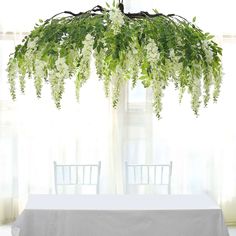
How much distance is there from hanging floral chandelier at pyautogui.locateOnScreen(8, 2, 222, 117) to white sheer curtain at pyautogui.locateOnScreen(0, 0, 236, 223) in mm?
2770

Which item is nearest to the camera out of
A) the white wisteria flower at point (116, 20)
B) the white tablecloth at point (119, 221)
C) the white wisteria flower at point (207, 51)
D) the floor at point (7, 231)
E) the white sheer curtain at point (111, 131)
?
the white wisteria flower at point (116, 20)

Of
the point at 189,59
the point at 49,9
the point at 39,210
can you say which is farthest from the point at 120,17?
the point at 49,9

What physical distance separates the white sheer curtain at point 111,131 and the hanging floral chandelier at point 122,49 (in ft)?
9.09

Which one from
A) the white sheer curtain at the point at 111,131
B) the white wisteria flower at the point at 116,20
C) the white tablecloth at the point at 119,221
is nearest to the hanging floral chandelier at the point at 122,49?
the white wisteria flower at the point at 116,20

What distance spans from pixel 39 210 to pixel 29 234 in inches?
6.4

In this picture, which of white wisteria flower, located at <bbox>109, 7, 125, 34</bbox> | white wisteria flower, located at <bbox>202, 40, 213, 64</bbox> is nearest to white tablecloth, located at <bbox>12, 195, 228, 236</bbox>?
white wisteria flower, located at <bbox>202, 40, 213, 64</bbox>

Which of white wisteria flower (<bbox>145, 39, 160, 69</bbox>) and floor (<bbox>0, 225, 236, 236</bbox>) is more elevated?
white wisteria flower (<bbox>145, 39, 160, 69</bbox>)

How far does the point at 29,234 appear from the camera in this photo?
130 inches

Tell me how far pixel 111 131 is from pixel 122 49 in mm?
3015

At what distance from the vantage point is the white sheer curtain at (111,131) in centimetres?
507

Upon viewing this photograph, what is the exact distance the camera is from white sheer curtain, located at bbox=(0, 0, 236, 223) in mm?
5070

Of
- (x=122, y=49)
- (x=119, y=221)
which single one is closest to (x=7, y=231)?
(x=119, y=221)

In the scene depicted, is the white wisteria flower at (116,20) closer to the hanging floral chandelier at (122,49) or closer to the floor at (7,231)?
the hanging floral chandelier at (122,49)

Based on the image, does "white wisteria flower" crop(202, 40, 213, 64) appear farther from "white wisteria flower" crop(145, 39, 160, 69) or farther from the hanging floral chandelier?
"white wisteria flower" crop(145, 39, 160, 69)
